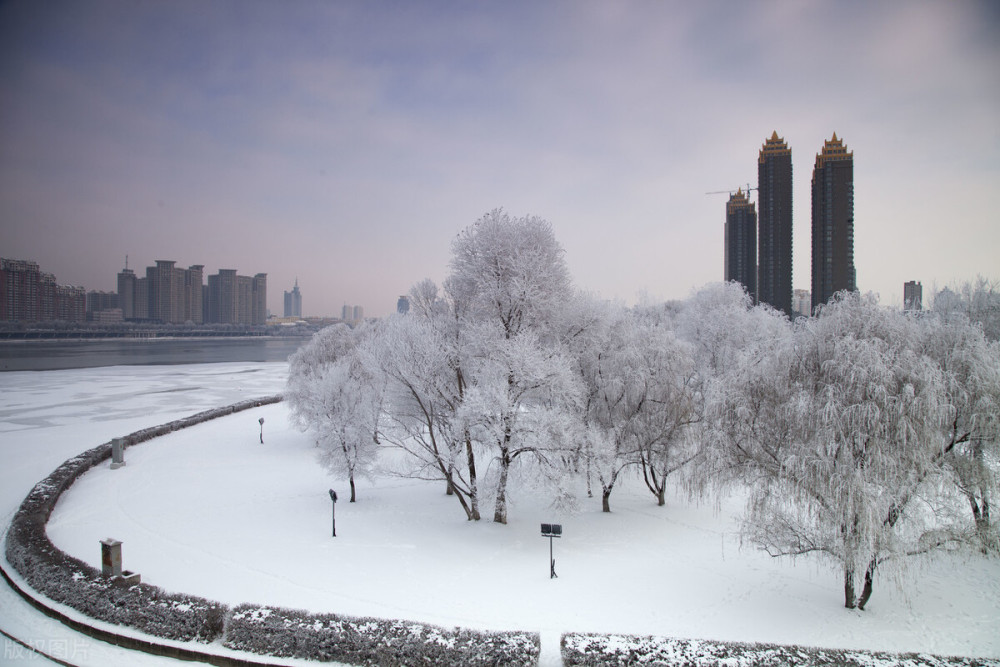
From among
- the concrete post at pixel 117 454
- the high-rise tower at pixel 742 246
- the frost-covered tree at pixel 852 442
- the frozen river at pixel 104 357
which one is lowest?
the frozen river at pixel 104 357

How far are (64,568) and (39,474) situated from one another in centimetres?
1504

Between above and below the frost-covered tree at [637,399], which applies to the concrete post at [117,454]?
below

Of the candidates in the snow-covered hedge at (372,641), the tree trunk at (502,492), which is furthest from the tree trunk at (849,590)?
the tree trunk at (502,492)

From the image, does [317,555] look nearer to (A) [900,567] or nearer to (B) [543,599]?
(B) [543,599]

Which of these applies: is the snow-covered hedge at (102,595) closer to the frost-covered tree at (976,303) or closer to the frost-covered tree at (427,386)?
the frost-covered tree at (427,386)

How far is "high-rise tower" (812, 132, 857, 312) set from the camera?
8906cm

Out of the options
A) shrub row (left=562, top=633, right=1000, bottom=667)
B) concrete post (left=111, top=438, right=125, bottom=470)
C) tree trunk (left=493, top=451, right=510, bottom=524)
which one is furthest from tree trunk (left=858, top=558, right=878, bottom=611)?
concrete post (left=111, top=438, right=125, bottom=470)

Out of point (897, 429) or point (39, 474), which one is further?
point (39, 474)

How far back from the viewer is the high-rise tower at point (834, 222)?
8906 cm

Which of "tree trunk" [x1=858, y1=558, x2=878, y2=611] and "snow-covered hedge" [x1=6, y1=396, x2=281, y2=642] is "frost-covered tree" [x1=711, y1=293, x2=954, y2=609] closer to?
"tree trunk" [x1=858, y1=558, x2=878, y2=611]

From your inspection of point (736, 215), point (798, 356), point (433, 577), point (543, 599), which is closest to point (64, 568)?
point (433, 577)

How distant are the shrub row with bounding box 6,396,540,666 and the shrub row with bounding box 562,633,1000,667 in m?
1.00

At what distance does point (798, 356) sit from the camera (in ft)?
41.7

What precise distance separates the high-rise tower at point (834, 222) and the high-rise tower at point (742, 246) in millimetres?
20450
